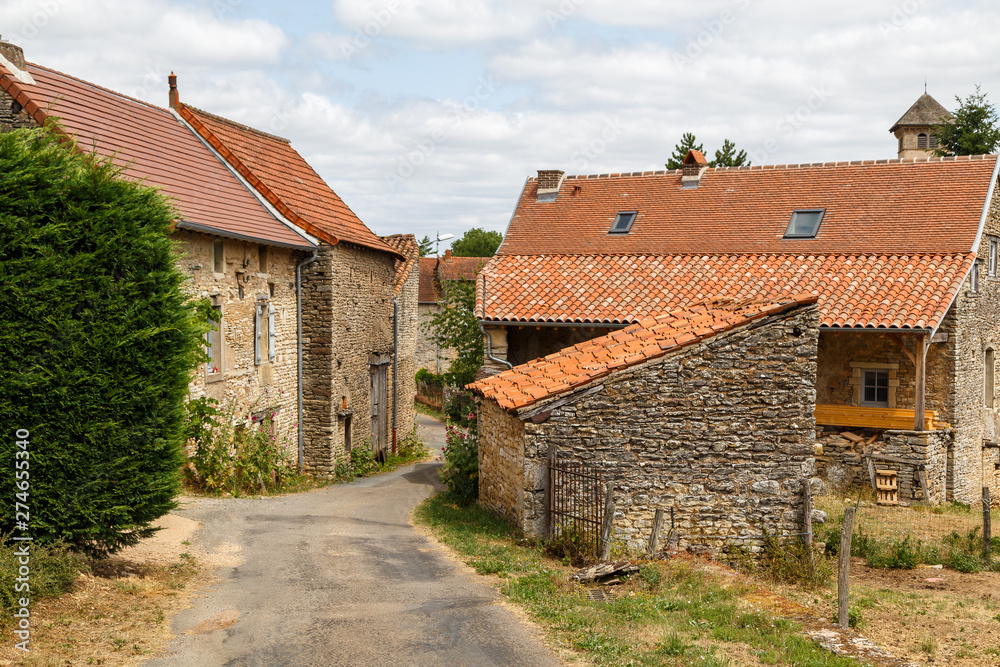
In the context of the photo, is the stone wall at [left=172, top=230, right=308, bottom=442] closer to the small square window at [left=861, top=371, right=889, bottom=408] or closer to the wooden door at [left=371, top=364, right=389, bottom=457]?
the wooden door at [left=371, top=364, right=389, bottom=457]

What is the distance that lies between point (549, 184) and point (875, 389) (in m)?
10.2

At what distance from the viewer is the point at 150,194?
7.81 m

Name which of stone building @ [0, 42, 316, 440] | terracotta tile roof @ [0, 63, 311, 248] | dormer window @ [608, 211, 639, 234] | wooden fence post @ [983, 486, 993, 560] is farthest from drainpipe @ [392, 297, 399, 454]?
wooden fence post @ [983, 486, 993, 560]

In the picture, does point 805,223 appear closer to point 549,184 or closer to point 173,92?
point 549,184

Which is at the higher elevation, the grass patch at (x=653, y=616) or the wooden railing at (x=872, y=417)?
the wooden railing at (x=872, y=417)

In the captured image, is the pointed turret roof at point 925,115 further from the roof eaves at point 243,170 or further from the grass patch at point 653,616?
the grass patch at point 653,616

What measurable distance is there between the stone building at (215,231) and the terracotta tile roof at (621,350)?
4.88 meters

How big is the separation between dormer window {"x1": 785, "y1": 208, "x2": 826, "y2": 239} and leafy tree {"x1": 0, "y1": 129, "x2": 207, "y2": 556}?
51.7 ft

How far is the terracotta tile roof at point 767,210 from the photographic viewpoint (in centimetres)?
1905

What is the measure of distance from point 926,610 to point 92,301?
903 cm

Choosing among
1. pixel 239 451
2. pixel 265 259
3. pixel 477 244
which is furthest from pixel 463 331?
pixel 477 244

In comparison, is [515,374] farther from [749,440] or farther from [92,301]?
[92,301]

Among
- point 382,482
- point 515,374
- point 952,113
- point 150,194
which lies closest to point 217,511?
point 515,374

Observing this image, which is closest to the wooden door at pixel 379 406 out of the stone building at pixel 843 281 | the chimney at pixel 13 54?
the stone building at pixel 843 281
